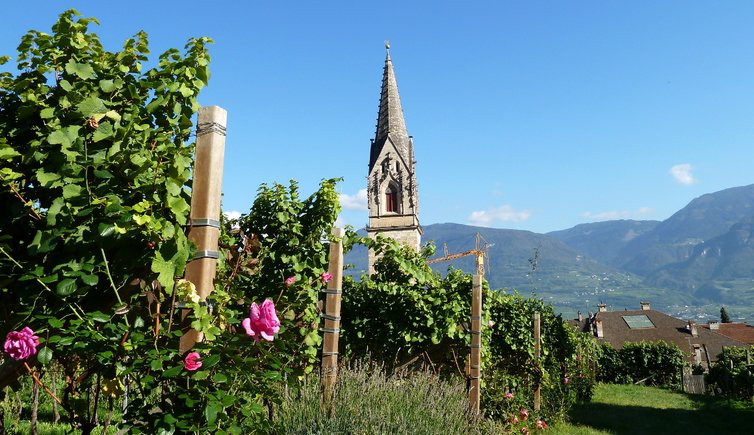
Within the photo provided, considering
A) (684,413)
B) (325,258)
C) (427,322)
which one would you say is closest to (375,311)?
(427,322)

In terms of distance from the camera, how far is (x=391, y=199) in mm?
46594

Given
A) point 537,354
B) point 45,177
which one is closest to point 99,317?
point 45,177

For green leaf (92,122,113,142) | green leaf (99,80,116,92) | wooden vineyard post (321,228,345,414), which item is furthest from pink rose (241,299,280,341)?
wooden vineyard post (321,228,345,414)

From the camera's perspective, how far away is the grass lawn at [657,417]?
12.2 metres

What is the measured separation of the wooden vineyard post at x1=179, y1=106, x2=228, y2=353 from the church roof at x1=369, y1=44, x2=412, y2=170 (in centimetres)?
4293

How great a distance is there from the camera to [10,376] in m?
2.54

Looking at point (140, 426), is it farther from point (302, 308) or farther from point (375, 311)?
point (375, 311)

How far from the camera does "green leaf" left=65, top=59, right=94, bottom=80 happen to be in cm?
262

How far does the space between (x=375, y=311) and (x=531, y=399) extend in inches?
227

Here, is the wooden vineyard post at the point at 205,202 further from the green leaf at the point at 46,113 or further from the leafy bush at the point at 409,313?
the leafy bush at the point at 409,313

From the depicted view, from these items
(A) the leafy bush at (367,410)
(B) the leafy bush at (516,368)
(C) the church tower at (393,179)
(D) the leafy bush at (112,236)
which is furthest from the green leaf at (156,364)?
(C) the church tower at (393,179)

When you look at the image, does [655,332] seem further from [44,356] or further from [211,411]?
[44,356]

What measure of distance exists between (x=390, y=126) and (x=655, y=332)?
3197cm

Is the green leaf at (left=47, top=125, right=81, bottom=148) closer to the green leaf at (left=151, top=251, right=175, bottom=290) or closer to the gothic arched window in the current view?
the green leaf at (left=151, top=251, right=175, bottom=290)
